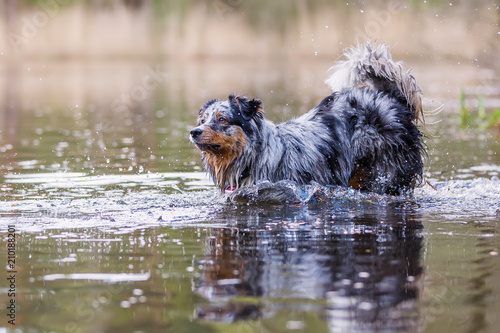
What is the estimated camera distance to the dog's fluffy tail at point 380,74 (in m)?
8.73

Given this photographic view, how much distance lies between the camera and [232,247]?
6.17m

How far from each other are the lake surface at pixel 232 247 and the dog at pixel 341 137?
25 cm

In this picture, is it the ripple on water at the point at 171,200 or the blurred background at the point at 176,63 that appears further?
the blurred background at the point at 176,63

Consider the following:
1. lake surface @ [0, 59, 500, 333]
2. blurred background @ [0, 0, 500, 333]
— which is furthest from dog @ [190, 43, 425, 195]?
blurred background @ [0, 0, 500, 333]

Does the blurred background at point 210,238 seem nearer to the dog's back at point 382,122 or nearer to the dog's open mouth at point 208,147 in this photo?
the dog's back at point 382,122

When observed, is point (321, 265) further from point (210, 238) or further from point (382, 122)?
point (382, 122)

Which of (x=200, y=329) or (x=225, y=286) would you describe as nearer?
(x=200, y=329)

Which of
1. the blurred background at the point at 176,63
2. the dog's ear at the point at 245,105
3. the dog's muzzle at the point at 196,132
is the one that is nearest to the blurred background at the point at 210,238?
the blurred background at the point at 176,63

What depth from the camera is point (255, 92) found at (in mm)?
24547

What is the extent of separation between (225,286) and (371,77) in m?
4.58

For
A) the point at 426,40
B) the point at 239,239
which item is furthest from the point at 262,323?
the point at 426,40

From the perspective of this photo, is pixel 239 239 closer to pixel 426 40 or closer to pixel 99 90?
pixel 99 90

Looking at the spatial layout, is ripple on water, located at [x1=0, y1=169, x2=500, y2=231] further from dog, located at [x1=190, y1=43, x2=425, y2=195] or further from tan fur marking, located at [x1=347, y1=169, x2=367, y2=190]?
tan fur marking, located at [x1=347, y1=169, x2=367, y2=190]

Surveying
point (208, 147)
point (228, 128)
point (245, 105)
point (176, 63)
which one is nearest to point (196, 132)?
point (208, 147)
